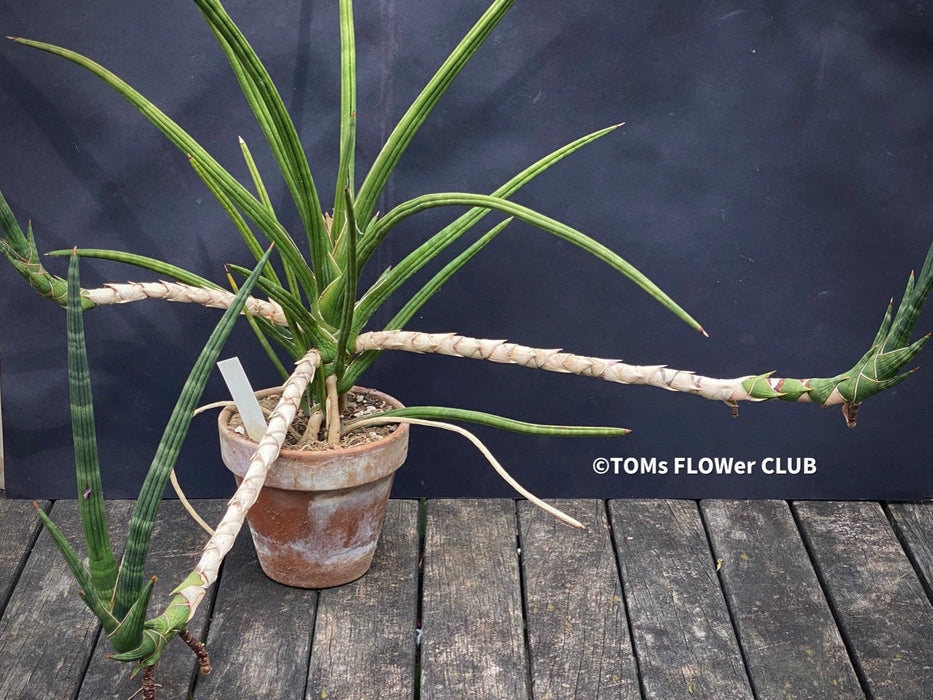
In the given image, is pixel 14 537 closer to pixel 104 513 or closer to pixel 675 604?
pixel 104 513

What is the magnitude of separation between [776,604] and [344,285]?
0.75 meters

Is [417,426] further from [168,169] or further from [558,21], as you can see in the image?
[558,21]

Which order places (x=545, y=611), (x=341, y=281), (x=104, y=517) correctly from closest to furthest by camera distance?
(x=104, y=517), (x=341, y=281), (x=545, y=611)

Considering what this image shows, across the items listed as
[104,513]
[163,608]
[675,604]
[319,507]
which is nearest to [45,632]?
[163,608]

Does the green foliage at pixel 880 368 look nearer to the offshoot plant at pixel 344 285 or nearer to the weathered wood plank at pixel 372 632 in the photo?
the offshoot plant at pixel 344 285

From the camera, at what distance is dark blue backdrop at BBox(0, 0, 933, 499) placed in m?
1.47

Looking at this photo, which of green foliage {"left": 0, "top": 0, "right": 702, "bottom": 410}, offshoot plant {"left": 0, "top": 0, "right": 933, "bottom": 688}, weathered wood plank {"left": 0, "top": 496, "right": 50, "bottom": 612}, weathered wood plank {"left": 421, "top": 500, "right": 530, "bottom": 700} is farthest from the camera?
weathered wood plank {"left": 0, "top": 496, "right": 50, "bottom": 612}

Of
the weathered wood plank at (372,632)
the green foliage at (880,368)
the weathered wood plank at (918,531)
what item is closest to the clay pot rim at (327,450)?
the weathered wood plank at (372,632)

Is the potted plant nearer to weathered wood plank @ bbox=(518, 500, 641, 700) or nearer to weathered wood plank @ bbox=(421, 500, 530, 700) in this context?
weathered wood plank @ bbox=(421, 500, 530, 700)

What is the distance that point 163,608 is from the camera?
133cm

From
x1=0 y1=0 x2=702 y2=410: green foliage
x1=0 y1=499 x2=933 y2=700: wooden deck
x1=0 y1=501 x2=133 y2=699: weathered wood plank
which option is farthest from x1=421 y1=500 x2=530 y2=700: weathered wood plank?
x1=0 y1=501 x2=133 y2=699: weathered wood plank

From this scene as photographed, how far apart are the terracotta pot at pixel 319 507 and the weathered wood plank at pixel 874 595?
2.17 ft

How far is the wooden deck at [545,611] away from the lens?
1.23m

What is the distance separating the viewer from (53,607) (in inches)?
52.9
